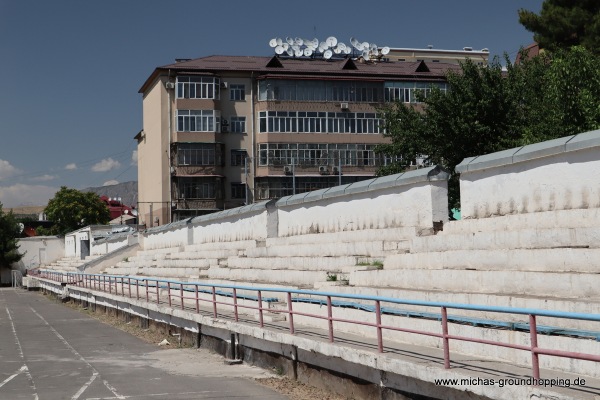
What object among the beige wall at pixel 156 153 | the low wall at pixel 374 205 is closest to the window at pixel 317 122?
the beige wall at pixel 156 153

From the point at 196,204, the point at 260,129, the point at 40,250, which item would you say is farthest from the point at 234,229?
the point at 40,250

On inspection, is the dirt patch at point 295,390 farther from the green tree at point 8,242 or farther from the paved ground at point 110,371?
the green tree at point 8,242

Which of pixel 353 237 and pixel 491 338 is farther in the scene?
pixel 353 237

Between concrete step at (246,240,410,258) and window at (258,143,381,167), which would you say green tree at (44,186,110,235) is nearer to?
window at (258,143,381,167)

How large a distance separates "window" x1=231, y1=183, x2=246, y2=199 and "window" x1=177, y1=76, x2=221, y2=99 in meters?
7.81

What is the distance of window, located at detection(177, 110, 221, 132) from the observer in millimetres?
68688

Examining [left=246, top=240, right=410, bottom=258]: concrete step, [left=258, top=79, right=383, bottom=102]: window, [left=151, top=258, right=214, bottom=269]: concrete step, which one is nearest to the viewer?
[left=246, top=240, right=410, bottom=258]: concrete step

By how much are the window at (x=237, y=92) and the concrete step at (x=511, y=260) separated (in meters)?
57.5

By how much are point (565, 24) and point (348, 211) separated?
68.3 feet

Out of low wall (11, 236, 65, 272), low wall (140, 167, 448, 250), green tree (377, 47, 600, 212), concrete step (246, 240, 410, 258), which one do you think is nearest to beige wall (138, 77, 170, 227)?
low wall (11, 236, 65, 272)

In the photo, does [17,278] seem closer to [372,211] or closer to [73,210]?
[73,210]

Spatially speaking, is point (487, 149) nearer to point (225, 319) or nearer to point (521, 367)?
point (225, 319)

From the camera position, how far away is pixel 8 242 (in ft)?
252

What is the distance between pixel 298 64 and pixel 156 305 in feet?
176
